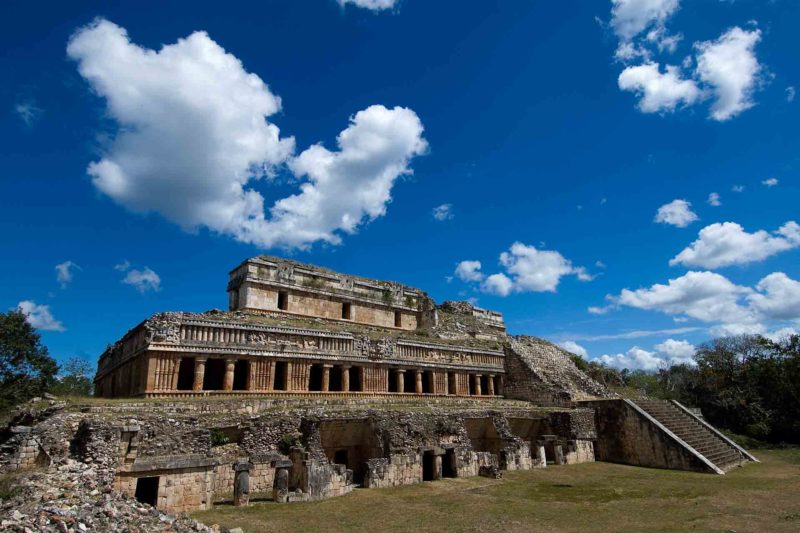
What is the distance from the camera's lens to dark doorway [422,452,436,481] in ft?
55.4

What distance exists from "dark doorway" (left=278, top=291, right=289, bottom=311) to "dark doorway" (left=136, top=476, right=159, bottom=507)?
52.7 ft

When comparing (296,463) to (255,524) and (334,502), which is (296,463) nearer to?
(334,502)

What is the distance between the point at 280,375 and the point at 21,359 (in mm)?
21038

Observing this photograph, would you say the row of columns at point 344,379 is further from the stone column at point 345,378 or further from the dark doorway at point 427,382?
the dark doorway at point 427,382

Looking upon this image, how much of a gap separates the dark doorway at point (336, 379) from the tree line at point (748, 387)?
19.2 metres

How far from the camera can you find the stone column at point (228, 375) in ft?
64.1

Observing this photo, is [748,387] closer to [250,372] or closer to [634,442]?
[634,442]

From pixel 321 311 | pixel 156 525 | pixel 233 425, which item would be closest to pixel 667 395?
pixel 321 311

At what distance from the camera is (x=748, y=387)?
1330 inches

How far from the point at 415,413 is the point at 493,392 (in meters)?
12.6

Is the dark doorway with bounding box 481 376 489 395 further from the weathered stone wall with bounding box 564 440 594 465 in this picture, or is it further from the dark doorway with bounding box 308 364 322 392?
the dark doorway with bounding box 308 364 322 392

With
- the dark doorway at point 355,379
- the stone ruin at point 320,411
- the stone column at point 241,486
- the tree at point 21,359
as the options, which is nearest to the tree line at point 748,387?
the stone ruin at point 320,411

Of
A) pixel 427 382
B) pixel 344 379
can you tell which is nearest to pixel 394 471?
pixel 344 379

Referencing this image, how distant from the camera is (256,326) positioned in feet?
67.8
